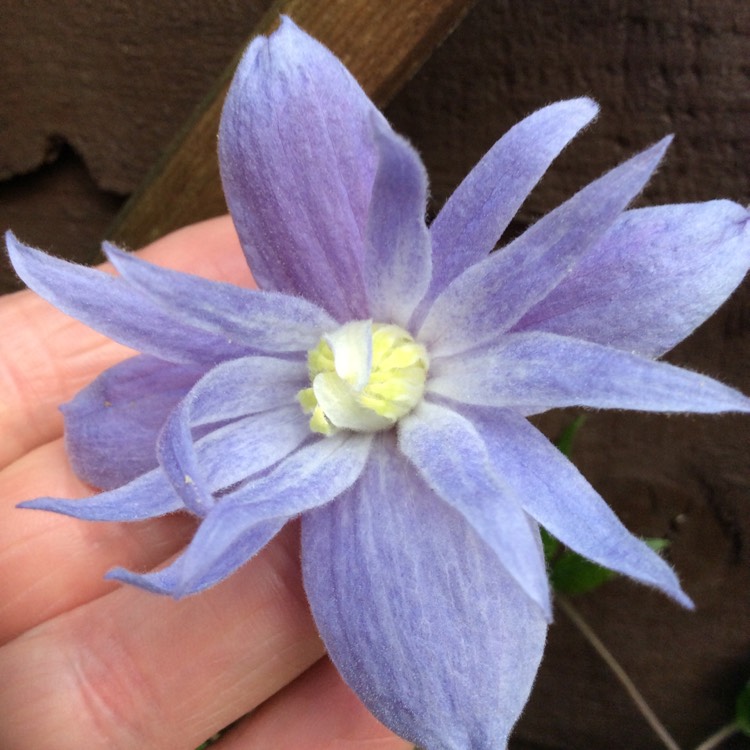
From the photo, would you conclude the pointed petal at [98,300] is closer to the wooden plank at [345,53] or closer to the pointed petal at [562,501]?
the pointed petal at [562,501]

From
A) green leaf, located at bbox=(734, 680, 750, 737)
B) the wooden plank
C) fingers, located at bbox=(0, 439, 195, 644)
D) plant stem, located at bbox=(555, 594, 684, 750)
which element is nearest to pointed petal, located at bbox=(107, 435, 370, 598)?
fingers, located at bbox=(0, 439, 195, 644)

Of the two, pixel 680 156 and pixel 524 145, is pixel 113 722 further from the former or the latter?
pixel 680 156

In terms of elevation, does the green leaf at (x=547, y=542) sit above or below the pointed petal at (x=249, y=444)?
below

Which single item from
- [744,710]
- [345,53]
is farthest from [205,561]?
[744,710]

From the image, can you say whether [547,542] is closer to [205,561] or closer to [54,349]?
[205,561]

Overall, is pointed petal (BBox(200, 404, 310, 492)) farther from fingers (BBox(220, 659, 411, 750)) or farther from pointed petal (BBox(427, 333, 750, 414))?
fingers (BBox(220, 659, 411, 750))

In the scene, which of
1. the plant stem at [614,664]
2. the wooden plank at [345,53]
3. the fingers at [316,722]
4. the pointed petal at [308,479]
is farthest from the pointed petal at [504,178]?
the plant stem at [614,664]

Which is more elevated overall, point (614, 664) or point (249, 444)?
point (249, 444)
